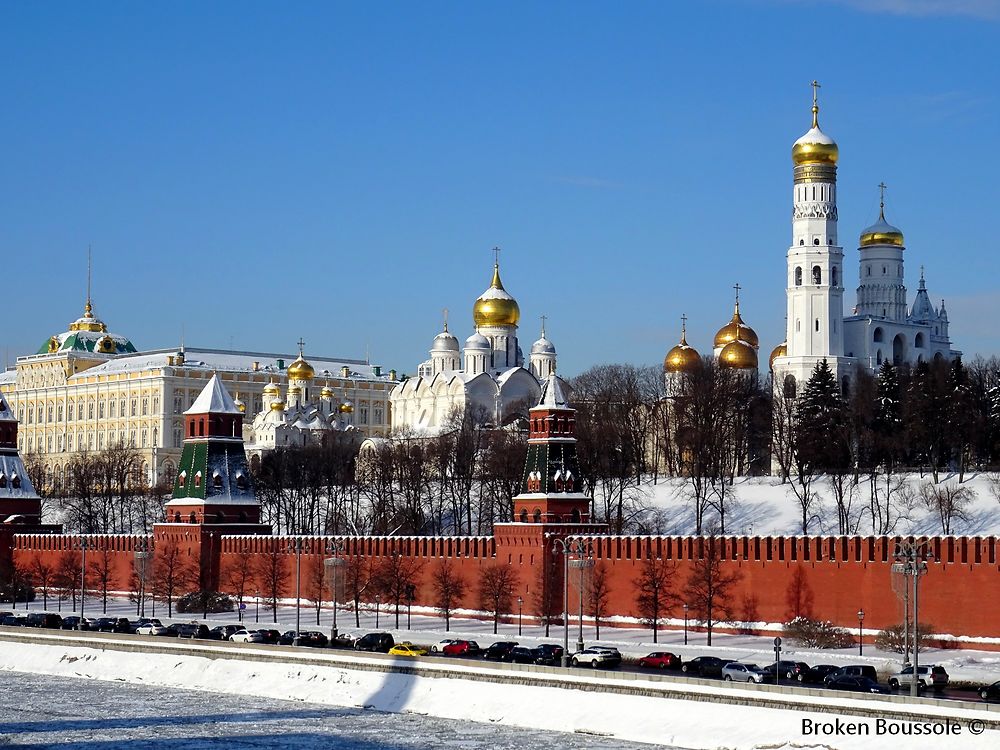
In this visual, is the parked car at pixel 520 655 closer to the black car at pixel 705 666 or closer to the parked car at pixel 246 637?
the black car at pixel 705 666

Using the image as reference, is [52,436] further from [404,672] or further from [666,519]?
[404,672]

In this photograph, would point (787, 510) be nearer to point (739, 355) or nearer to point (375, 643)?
point (739, 355)

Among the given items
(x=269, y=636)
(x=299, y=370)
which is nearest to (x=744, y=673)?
(x=269, y=636)

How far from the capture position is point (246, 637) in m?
47.3

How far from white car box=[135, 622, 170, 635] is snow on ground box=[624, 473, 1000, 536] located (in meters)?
18.0

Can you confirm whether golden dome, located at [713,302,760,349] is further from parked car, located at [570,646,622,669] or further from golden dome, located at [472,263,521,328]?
parked car, located at [570,646,622,669]

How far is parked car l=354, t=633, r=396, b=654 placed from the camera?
147ft

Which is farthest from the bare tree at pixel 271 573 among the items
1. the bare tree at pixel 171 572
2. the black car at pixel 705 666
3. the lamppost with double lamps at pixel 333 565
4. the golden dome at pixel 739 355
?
the golden dome at pixel 739 355

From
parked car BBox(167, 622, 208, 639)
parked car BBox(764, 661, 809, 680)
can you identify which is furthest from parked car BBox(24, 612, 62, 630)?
parked car BBox(764, 661, 809, 680)

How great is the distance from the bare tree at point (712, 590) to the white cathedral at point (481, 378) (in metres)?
41.5

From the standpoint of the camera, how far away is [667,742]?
1344 inches

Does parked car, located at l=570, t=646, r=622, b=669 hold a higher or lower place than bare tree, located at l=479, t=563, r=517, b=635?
lower

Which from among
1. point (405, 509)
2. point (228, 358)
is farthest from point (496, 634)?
point (228, 358)

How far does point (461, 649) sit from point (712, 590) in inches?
319
